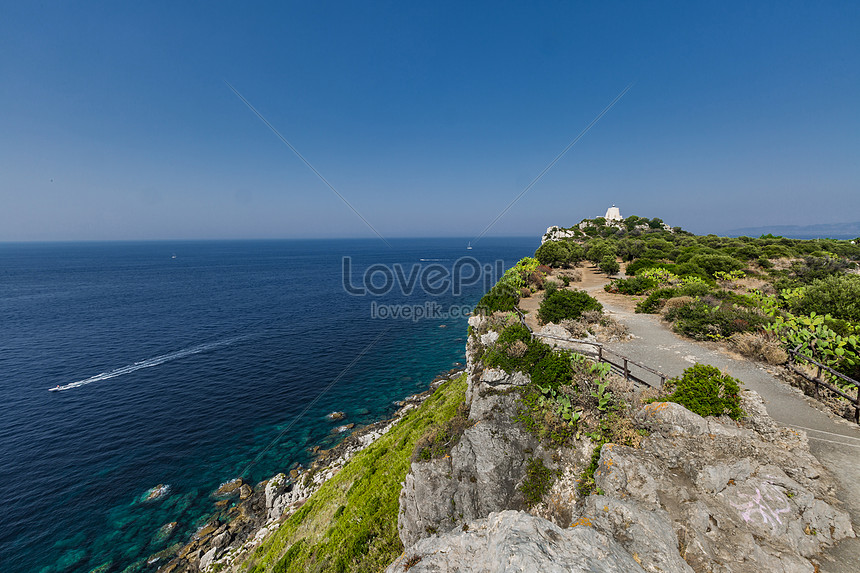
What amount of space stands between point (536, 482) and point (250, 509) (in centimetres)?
1975

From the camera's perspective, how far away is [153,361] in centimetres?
4078

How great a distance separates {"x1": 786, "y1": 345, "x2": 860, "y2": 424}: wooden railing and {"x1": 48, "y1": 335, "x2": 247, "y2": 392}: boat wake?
5662 cm

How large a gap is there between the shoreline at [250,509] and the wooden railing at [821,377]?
2524 centimetres

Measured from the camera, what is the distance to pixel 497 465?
1212cm

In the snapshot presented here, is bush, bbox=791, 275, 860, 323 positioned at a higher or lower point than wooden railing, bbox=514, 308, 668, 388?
higher

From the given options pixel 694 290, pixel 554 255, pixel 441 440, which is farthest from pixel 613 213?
pixel 441 440

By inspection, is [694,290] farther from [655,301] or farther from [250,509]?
[250,509]

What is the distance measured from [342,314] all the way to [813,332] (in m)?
59.9

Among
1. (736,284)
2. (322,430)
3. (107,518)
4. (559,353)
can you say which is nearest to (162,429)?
(107,518)

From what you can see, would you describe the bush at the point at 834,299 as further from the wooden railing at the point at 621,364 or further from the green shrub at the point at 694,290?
the wooden railing at the point at 621,364

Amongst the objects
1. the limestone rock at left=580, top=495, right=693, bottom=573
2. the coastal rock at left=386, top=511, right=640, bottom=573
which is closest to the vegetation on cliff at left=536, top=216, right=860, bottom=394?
the limestone rock at left=580, top=495, right=693, bottom=573

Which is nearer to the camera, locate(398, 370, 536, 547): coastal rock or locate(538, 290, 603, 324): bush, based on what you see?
locate(398, 370, 536, 547): coastal rock

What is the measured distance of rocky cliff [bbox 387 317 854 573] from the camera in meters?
7.07

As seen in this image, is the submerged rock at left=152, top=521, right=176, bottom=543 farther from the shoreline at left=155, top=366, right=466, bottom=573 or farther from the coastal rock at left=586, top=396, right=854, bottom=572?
the coastal rock at left=586, top=396, right=854, bottom=572
